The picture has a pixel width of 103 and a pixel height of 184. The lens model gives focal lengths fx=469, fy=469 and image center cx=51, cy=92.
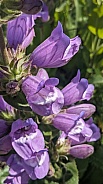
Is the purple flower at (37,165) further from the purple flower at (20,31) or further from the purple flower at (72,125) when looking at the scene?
the purple flower at (20,31)

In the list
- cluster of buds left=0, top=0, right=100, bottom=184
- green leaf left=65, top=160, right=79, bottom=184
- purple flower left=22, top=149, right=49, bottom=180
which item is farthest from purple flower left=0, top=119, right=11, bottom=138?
green leaf left=65, top=160, right=79, bottom=184

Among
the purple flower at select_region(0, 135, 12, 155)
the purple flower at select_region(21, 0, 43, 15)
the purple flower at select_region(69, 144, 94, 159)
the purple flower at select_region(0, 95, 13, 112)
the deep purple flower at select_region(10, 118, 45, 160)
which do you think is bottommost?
the purple flower at select_region(69, 144, 94, 159)

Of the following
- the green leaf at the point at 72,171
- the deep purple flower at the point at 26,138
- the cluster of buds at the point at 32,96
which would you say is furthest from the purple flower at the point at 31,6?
the green leaf at the point at 72,171

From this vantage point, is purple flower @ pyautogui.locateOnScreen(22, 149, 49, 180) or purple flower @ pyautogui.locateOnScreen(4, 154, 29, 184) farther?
purple flower @ pyautogui.locateOnScreen(4, 154, 29, 184)

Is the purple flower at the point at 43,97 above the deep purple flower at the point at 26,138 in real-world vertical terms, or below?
above

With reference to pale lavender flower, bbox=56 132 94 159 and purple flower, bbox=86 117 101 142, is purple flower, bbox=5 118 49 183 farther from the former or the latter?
purple flower, bbox=86 117 101 142

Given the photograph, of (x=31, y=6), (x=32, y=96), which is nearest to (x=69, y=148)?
(x=32, y=96)

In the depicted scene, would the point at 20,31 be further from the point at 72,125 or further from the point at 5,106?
the point at 72,125

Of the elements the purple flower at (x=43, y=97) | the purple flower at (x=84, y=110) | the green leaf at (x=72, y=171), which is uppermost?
the purple flower at (x=43, y=97)

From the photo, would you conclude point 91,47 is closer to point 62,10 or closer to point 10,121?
point 62,10
